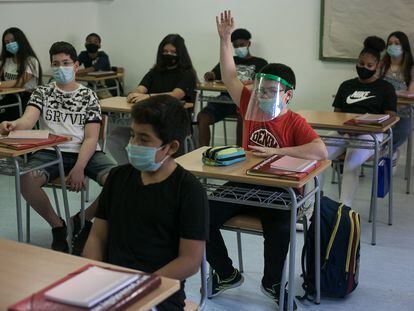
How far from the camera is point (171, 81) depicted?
492 centimetres

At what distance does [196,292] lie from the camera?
9.86ft

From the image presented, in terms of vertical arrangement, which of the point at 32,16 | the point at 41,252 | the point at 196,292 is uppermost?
the point at 32,16

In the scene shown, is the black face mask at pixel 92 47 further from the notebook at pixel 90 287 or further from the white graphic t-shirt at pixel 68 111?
the notebook at pixel 90 287

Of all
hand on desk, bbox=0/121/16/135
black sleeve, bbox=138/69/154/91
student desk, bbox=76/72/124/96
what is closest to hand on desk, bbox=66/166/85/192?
hand on desk, bbox=0/121/16/135

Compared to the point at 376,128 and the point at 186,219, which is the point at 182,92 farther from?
the point at 186,219

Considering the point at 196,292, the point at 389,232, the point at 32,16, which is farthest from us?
the point at 32,16

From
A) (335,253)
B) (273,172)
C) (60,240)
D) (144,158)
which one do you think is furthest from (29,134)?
(335,253)

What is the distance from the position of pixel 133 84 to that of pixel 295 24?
201cm

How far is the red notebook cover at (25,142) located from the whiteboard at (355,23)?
10.7ft

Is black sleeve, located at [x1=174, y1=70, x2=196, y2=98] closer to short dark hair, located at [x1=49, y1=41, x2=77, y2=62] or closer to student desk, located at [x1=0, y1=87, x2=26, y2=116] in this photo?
short dark hair, located at [x1=49, y1=41, x2=77, y2=62]

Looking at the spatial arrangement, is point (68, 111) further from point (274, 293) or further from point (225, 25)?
point (274, 293)

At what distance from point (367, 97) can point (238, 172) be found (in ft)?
6.83

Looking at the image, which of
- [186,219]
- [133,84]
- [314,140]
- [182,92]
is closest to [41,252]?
[186,219]

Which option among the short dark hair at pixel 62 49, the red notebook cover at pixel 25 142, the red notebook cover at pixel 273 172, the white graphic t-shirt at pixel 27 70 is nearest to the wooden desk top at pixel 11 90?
the white graphic t-shirt at pixel 27 70
